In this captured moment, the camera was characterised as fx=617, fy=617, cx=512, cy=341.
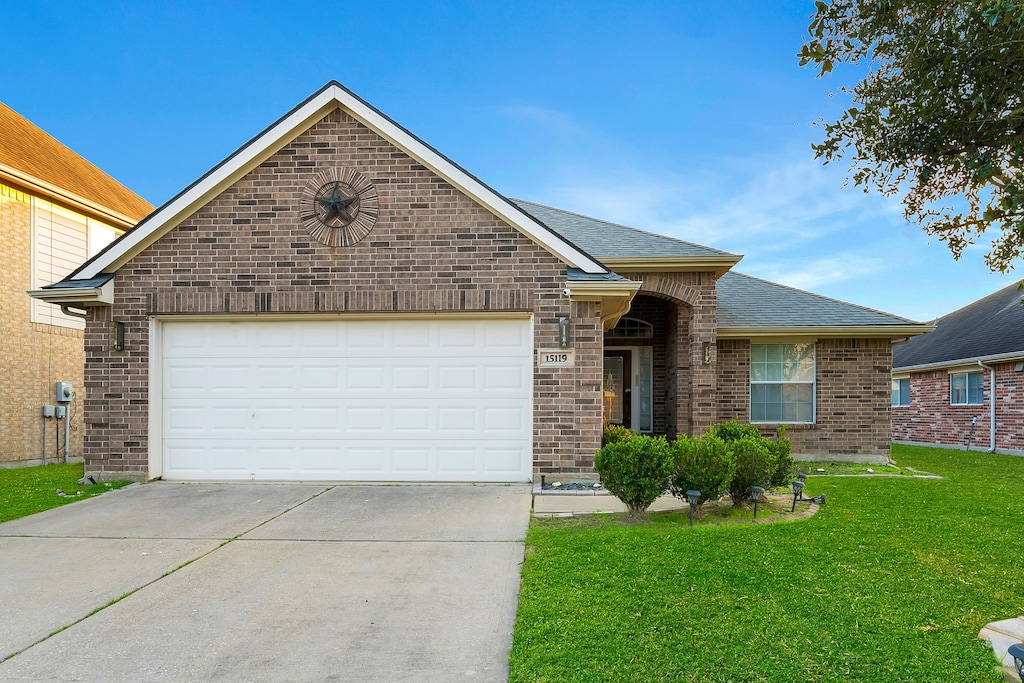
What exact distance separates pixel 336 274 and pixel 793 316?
31.9 ft

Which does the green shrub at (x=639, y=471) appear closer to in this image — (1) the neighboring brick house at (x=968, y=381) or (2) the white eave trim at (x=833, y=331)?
(2) the white eave trim at (x=833, y=331)

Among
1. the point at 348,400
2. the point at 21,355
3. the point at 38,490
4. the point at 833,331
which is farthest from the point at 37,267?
the point at 833,331

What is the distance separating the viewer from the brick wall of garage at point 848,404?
1312cm

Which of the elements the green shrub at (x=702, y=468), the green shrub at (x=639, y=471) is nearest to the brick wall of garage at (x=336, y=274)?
the green shrub at (x=639, y=471)

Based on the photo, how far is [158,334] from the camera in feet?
30.3

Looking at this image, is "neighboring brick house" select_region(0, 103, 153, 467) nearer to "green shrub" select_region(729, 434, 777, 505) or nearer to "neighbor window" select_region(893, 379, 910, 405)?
"green shrub" select_region(729, 434, 777, 505)

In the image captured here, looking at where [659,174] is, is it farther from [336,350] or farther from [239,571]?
[239,571]

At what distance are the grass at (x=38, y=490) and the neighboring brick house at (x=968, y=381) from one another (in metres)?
19.0

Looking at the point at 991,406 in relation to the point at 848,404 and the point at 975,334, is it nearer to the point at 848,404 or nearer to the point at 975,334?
the point at 975,334

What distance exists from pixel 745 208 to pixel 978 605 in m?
14.3

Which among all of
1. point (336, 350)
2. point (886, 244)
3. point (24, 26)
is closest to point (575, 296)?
point (336, 350)

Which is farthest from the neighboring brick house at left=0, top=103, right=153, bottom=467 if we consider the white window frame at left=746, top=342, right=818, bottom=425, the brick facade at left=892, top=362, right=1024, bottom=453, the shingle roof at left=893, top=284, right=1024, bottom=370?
the brick facade at left=892, top=362, right=1024, bottom=453

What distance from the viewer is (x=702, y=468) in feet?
22.2

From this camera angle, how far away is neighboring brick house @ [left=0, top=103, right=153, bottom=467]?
1223cm
